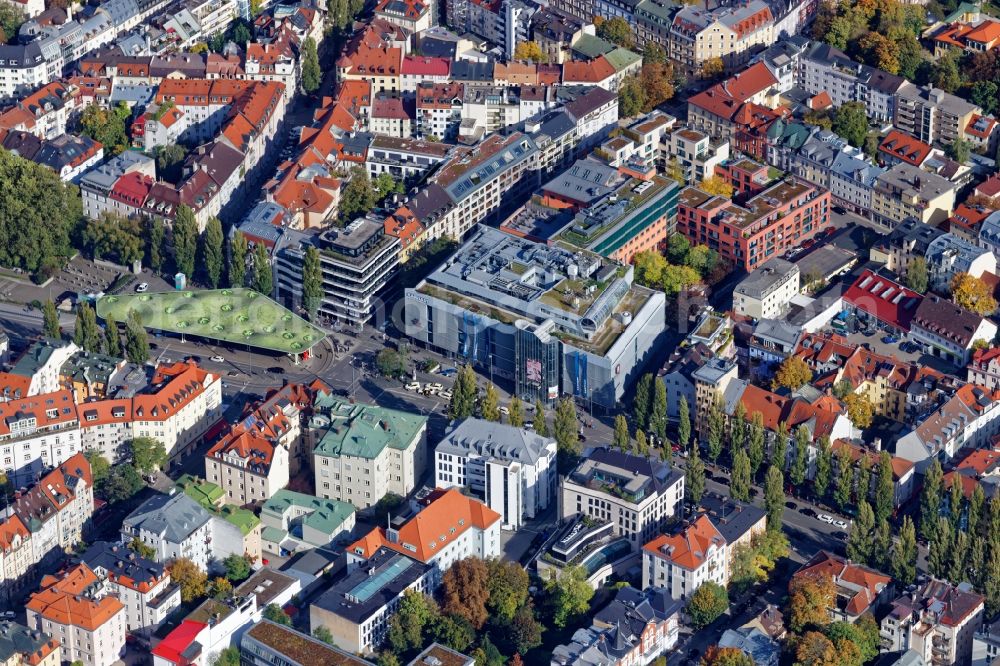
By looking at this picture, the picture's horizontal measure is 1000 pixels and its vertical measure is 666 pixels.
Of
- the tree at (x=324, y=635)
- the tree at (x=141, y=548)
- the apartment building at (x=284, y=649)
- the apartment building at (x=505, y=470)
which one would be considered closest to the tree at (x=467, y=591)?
the tree at (x=324, y=635)

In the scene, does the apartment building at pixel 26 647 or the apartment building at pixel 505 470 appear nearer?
the apartment building at pixel 26 647

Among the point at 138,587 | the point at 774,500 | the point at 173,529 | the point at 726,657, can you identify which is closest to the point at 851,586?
the point at 774,500

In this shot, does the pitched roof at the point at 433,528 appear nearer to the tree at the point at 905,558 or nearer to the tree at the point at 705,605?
the tree at the point at 705,605

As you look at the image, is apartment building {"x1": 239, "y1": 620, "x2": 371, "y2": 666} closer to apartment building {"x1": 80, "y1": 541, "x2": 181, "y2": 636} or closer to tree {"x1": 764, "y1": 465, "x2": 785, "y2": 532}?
apartment building {"x1": 80, "y1": 541, "x2": 181, "y2": 636}

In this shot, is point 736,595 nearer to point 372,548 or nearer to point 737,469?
point 737,469

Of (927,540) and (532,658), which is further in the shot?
(927,540)

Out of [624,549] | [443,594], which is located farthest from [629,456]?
[443,594]

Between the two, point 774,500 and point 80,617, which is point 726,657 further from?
point 80,617
